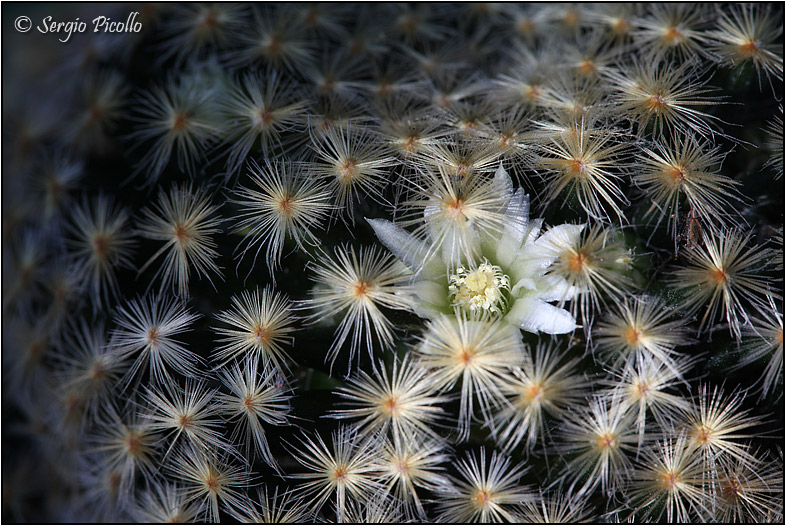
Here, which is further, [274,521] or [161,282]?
[161,282]

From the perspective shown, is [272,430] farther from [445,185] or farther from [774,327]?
[774,327]

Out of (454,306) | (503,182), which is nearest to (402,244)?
(454,306)

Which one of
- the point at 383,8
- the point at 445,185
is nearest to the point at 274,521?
the point at 445,185

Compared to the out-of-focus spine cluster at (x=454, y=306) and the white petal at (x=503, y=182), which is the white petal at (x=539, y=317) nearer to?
the out-of-focus spine cluster at (x=454, y=306)

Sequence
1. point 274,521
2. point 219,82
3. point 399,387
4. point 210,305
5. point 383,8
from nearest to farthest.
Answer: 1. point 399,387
2. point 274,521
3. point 210,305
4. point 219,82
5. point 383,8

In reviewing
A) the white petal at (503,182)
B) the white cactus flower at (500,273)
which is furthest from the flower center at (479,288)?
→ the white petal at (503,182)

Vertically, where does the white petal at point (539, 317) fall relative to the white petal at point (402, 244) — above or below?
below

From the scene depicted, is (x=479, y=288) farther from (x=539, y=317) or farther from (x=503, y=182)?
(x=503, y=182)

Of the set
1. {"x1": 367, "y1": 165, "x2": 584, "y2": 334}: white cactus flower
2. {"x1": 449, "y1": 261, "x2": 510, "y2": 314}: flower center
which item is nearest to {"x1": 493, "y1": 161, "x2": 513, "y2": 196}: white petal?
{"x1": 367, "y1": 165, "x2": 584, "y2": 334}: white cactus flower
